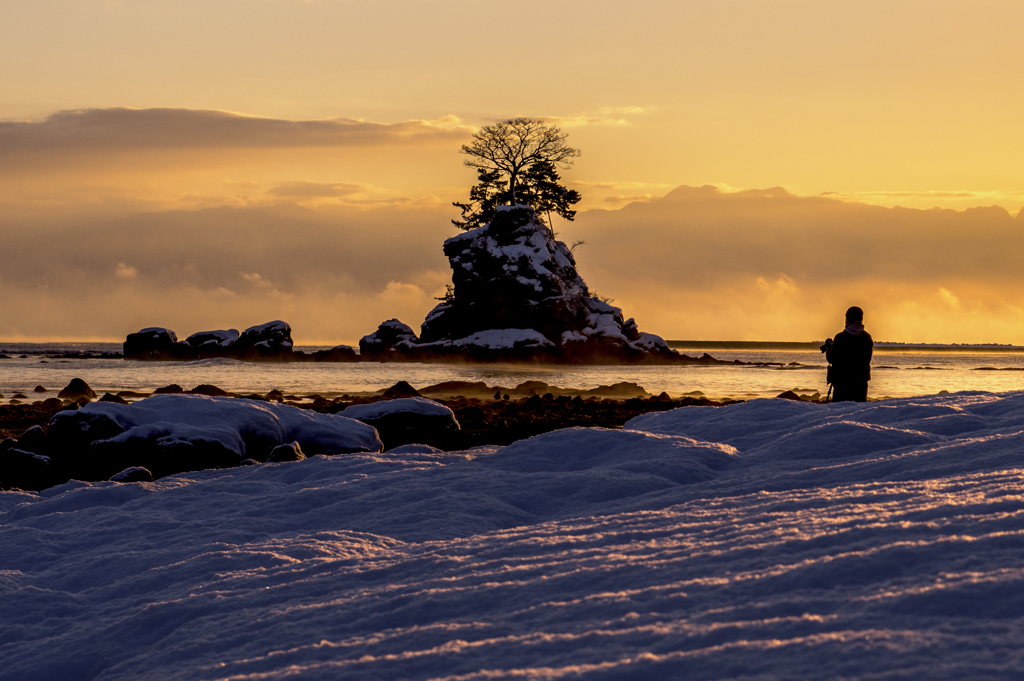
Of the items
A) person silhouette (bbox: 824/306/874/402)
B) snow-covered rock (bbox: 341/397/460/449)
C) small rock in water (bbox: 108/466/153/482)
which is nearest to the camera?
small rock in water (bbox: 108/466/153/482)

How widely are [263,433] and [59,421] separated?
2.04m

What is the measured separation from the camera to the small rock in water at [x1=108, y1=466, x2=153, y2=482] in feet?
24.1

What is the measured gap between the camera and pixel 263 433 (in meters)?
8.62

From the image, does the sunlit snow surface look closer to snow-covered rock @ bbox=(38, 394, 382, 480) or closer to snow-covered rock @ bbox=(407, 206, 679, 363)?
snow-covered rock @ bbox=(38, 394, 382, 480)

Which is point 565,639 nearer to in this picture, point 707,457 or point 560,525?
point 560,525

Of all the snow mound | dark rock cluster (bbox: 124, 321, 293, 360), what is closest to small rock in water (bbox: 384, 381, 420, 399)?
the snow mound

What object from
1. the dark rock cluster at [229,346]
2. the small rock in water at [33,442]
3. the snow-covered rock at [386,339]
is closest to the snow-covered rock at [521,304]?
the snow-covered rock at [386,339]

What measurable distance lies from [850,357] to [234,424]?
6.98 m

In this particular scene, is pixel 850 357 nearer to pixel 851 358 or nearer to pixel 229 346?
pixel 851 358

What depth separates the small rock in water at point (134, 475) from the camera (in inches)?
289

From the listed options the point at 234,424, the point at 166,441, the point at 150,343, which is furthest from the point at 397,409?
the point at 150,343

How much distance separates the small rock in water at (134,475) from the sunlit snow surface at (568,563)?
1.33 feet

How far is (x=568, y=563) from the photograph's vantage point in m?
3.58

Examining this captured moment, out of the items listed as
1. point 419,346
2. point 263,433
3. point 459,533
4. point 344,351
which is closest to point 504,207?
point 419,346
